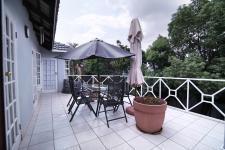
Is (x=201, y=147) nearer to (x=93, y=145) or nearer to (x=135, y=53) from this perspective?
(x=93, y=145)

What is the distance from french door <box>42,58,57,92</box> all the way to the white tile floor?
13.4 feet

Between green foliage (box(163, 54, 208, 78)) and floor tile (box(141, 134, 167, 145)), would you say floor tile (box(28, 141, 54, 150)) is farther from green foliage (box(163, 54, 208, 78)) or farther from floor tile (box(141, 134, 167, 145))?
green foliage (box(163, 54, 208, 78))

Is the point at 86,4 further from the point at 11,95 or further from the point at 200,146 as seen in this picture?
the point at 200,146

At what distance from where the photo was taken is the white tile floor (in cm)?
203

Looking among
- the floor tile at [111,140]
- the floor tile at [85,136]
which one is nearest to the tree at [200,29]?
the floor tile at [111,140]

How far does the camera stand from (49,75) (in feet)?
23.0

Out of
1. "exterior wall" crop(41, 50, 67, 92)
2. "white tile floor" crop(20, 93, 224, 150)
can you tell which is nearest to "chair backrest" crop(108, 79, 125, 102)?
"white tile floor" crop(20, 93, 224, 150)

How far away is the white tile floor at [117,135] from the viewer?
2.03 metres

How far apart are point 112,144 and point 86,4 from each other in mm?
5100

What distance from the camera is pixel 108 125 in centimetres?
268

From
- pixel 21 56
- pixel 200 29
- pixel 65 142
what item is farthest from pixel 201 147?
pixel 200 29

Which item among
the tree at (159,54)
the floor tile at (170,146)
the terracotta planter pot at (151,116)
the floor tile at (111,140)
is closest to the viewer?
the floor tile at (170,146)

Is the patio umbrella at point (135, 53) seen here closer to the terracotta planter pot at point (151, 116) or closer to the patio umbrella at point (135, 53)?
the patio umbrella at point (135, 53)

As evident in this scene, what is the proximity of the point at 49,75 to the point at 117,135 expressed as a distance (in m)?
5.82
